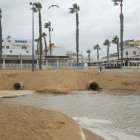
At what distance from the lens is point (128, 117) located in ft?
86.4

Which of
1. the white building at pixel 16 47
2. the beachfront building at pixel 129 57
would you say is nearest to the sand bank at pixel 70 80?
the beachfront building at pixel 129 57

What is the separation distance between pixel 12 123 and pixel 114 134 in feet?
25.8

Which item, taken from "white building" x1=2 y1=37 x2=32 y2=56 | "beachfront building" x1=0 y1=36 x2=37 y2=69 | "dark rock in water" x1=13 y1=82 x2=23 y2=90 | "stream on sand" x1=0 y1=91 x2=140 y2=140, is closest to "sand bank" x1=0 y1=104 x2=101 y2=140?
"stream on sand" x1=0 y1=91 x2=140 y2=140

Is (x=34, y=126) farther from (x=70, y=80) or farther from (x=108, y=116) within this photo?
(x=70, y=80)

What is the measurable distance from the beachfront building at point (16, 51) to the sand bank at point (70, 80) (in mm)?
45172

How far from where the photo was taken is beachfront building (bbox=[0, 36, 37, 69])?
332 ft

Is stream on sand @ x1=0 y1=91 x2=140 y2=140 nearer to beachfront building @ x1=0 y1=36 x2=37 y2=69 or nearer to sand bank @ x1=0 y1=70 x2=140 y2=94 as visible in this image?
sand bank @ x1=0 y1=70 x2=140 y2=94

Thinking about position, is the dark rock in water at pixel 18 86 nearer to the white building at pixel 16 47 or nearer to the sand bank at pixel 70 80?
the sand bank at pixel 70 80

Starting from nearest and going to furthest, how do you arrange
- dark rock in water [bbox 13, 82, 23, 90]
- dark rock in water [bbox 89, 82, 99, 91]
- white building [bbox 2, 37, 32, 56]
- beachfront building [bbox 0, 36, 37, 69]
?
A: dark rock in water [bbox 89, 82, 99, 91] < dark rock in water [bbox 13, 82, 23, 90] < beachfront building [bbox 0, 36, 37, 69] < white building [bbox 2, 37, 32, 56]

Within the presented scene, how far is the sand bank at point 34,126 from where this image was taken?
1136 centimetres

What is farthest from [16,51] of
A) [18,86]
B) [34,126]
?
[34,126]

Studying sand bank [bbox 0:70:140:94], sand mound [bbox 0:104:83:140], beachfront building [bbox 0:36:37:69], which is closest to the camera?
sand mound [bbox 0:104:83:140]

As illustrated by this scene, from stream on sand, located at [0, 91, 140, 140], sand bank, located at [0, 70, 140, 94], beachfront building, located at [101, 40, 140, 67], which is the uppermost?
beachfront building, located at [101, 40, 140, 67]

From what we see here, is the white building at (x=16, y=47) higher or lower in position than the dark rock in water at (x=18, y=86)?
higher
